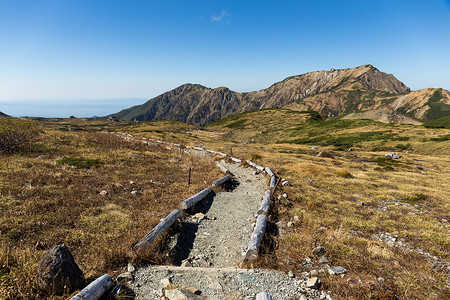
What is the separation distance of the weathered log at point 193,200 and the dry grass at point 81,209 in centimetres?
62

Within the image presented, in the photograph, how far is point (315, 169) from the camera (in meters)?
24.6

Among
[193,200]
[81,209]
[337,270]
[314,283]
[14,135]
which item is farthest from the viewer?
[14,135]

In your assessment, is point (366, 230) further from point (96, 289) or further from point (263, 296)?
point (96, 289)

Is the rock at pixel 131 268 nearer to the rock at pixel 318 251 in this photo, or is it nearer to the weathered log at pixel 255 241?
the weathered log at pixel 255 241

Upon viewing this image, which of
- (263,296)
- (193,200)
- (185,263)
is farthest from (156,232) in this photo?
(263,296)

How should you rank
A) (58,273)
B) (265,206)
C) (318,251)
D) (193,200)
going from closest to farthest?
(58,273), (318,251), (265,206), (193,200)

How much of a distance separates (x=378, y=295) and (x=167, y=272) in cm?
620

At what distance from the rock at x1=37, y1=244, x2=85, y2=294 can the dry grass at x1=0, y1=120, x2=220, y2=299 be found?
0.29 metres

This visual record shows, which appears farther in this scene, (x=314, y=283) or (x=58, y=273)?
(x=314, y=283)

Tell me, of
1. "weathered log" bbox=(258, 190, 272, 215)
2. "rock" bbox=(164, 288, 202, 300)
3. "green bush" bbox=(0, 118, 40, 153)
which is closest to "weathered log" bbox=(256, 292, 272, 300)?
"rock" bbox=(164, 288, 202, 300)

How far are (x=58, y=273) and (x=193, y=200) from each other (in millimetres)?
7844

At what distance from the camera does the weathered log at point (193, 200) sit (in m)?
12.1

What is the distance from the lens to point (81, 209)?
1050 cm

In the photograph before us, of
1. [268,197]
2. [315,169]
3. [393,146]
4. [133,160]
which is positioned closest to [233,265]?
[268,197]
